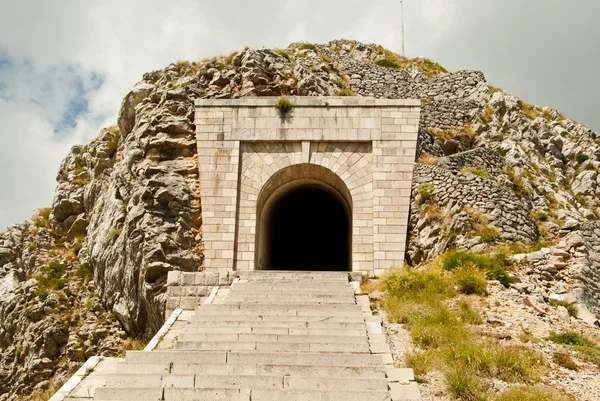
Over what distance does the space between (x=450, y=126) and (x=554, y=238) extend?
24.2 ft

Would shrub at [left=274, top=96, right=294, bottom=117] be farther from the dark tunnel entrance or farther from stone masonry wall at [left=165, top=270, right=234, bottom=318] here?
stone masonry wall at [left=165, top=270, right=234, bottom=318]

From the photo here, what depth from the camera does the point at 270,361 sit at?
810 cm

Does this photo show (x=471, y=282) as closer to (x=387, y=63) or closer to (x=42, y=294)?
(x=42, y=294)

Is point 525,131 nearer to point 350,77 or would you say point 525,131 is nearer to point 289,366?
point 350,77

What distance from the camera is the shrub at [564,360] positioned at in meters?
8.39

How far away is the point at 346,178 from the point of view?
16750 mm

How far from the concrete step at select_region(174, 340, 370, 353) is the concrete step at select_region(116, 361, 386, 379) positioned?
2.95 ft

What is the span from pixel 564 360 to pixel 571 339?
1.28m

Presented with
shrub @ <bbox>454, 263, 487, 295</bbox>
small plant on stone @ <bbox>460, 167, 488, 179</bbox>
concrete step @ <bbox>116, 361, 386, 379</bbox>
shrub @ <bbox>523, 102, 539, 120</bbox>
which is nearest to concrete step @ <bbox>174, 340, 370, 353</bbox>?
concrete step @ <bbox>116, 361, 386, 379</bbox>

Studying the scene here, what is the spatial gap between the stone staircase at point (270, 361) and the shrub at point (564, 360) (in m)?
2.74

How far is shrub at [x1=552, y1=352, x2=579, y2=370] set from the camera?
839 centimetres

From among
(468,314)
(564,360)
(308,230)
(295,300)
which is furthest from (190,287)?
(308,230)

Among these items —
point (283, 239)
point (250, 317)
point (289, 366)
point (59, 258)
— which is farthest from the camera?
point (283, 239)

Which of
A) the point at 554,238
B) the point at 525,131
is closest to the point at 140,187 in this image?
the point at 554,238
